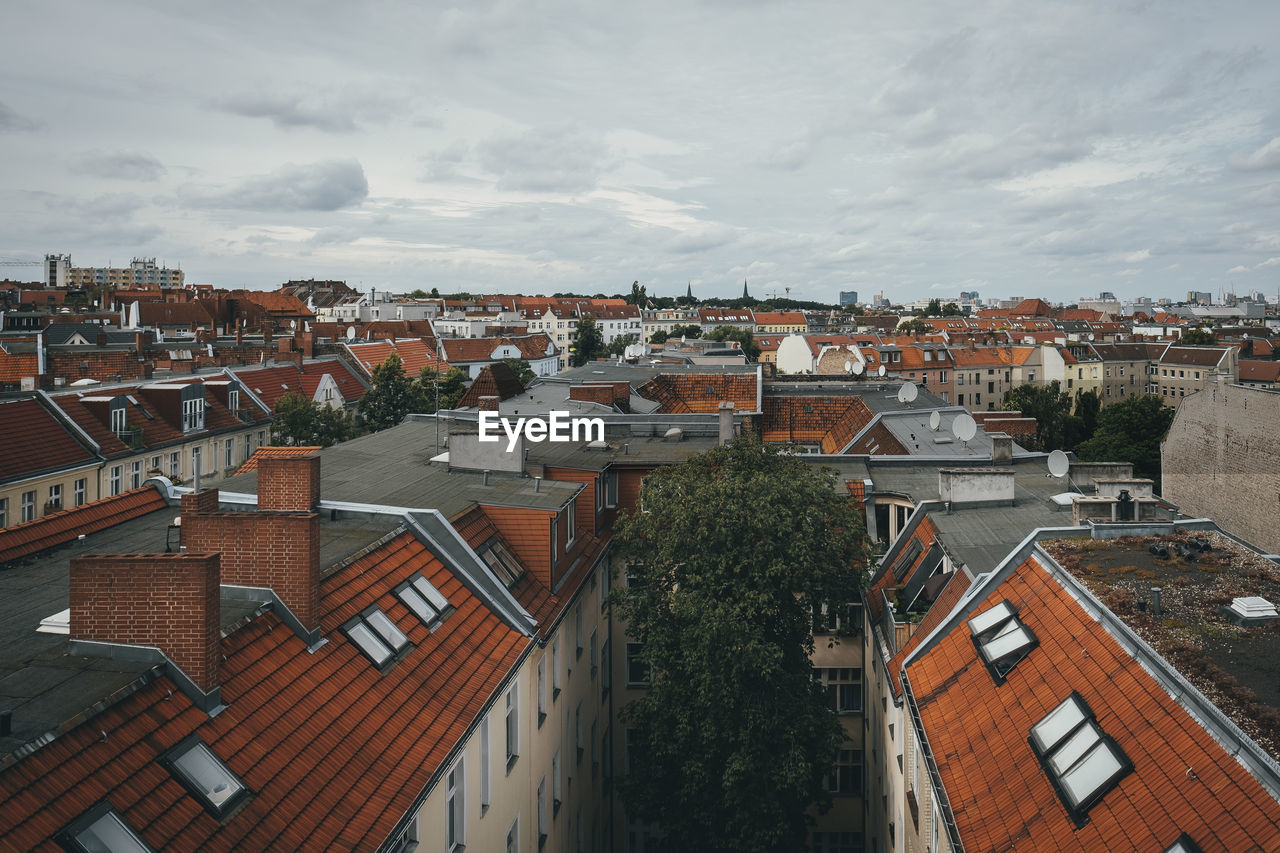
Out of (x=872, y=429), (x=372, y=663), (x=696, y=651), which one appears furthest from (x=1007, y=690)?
(x=872, y=429)

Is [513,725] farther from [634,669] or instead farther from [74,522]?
[634,669]

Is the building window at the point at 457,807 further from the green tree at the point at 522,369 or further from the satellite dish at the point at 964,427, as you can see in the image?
the green tree at the point at 522,369

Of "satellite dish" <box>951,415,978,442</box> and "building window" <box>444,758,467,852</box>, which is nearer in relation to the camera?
"building window" <box>444,758,467,852</box>

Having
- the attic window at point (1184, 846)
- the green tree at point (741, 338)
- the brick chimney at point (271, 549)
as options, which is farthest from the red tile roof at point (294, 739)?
the green tree at point (741, 338)

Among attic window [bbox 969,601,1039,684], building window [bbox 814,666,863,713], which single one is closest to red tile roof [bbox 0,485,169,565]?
attic window [bbox 969,601,1039,684]

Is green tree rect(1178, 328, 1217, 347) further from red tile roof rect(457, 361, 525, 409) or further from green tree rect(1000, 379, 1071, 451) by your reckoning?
red tile roof rect(457, 361, 525, 409)

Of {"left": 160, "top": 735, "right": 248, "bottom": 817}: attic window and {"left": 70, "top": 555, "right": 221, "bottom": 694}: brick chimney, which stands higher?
{"left": 70, "top": 555, "right": 221, "bottom": 694}: brick chimney

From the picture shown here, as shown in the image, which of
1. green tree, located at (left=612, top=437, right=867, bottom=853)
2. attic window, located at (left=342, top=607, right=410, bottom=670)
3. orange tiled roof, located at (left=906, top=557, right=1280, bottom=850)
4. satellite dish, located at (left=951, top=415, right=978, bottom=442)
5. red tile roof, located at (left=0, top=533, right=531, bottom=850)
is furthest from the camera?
satellite dish, located at (left=951, top=415, right=978, bottom=442)
